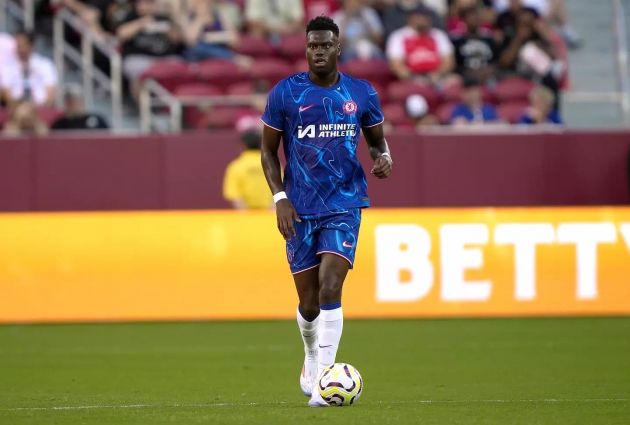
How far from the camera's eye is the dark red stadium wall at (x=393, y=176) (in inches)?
765

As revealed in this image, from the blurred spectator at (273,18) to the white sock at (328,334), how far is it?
534 inches

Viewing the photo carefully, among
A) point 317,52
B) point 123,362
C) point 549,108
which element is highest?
point 317,52

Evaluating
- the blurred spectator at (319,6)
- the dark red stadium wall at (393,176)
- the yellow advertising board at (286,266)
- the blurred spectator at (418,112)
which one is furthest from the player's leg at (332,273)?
the blurred spectator at (319,6)

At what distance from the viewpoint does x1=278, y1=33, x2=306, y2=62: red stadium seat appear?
71.1 feet

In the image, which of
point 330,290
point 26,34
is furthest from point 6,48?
point 330,290

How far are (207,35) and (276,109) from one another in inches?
507

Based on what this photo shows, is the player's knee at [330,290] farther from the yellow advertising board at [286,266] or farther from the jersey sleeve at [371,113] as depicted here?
the yellow advertising board at [286,266]

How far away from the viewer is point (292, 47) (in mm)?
21656

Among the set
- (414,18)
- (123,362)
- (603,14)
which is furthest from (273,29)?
(123,362)

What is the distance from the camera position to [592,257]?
15930mm

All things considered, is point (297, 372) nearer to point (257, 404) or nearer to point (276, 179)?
point (257, 404)

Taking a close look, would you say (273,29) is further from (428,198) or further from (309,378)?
(309,378)

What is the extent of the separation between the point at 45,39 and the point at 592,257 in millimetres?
9542

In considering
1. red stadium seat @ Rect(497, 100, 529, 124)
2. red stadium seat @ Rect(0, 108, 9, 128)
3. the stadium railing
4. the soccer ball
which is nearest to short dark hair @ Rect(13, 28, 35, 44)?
the stadium railing
